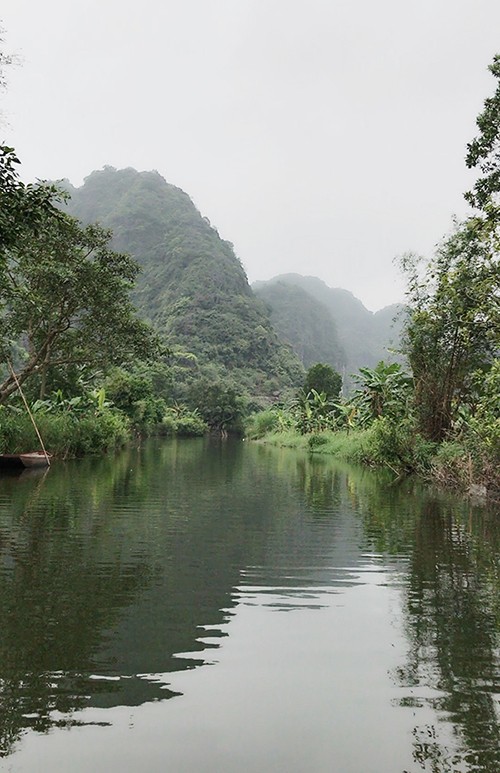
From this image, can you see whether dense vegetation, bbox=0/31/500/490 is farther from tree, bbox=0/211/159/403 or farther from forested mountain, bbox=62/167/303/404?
forested mountain, bbox=62/167/303/404

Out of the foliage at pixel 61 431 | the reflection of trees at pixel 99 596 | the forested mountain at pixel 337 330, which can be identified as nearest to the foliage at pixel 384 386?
the foliage at pixel 61 431

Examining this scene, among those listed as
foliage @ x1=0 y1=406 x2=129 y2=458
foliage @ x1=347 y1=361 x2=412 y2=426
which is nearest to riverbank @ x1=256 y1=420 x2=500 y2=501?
foliage @ x1=347 y1=361 x2=412 y2=426

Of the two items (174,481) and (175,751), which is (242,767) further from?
(174,481)

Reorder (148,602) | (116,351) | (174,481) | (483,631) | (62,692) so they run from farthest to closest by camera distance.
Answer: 1. (116,351)
2. (174,481)
3. (148,602)
4. (483,631)
5. (62,692)

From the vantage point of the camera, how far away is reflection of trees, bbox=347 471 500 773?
362cm

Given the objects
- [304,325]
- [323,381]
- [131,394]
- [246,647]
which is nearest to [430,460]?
[246,647]

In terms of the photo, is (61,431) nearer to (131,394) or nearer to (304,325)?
(131,394)

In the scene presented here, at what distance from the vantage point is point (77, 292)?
23031 mm

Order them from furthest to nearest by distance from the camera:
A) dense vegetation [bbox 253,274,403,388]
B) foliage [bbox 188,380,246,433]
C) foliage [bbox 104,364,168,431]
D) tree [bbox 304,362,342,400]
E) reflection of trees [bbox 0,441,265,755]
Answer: dense vegetation [bbox 253,274,403,388] < foliage [bbox 188,380,246,433] < tree [bbox 304,362,342,400] < foliage [bbox 104,364,168,431] < reflection of trees [bbox 0,441,265,755]

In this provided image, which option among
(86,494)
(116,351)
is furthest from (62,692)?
(116,351)

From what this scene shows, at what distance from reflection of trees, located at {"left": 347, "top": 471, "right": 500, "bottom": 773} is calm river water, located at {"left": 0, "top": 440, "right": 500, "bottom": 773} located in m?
0.02

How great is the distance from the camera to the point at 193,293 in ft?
357

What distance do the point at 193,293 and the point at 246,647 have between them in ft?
346

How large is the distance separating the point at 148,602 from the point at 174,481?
1320 centimetres
